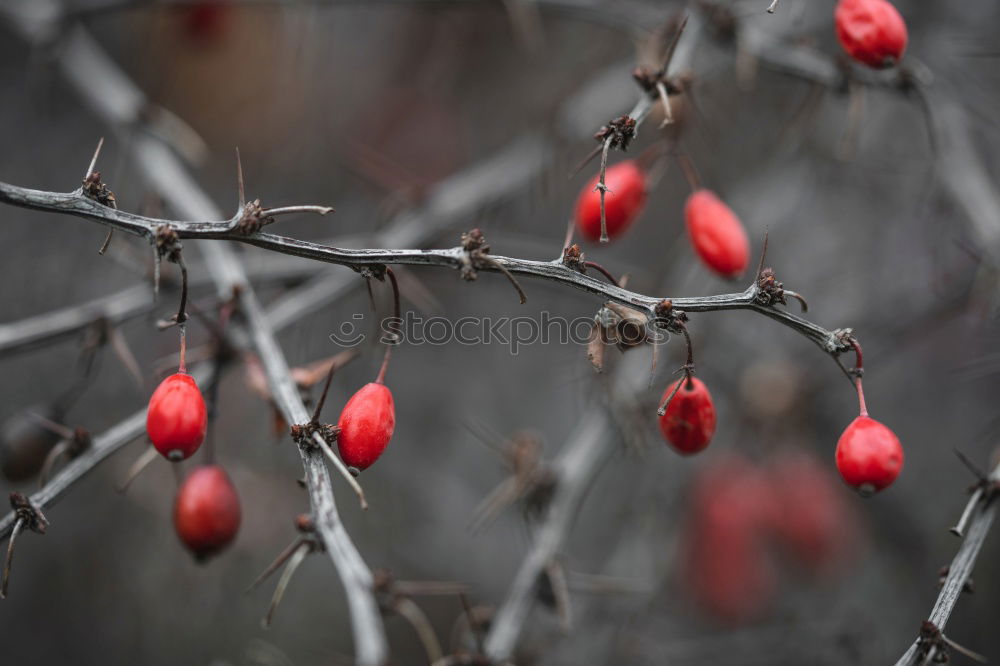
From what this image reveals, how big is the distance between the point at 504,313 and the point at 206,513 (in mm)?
2809

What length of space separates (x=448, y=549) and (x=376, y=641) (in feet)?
10.5

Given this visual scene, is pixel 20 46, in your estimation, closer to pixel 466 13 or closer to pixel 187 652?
pixel 466 13

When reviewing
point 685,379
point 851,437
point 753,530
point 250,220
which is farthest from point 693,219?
point 753,530

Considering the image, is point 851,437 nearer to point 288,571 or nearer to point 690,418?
point 690,418

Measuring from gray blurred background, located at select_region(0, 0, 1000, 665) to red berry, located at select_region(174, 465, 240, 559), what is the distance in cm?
83

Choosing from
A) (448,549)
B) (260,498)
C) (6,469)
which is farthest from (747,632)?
(6,469)

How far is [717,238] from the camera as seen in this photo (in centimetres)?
194

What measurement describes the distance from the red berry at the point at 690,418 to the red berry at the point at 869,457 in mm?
283

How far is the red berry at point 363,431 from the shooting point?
→ 1.49 m

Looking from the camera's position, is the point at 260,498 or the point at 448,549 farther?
the point at 448,549

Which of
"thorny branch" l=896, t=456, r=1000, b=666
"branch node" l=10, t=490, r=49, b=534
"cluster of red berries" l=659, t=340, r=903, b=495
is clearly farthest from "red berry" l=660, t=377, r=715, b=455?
"branch node" l=10, t=490, r=49, b=534

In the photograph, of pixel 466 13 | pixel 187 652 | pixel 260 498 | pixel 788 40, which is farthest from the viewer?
pixel 466 13

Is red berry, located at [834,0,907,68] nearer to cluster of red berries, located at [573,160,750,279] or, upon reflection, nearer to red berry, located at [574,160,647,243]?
cluster of red berries, located at [573,160,750,279]

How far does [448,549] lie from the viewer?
4312 millimetres
